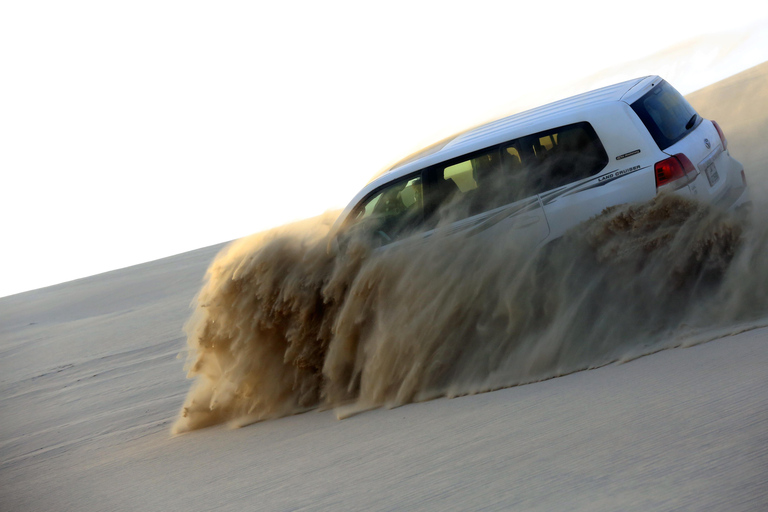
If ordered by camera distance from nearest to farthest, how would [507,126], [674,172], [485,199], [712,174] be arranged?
[674,172], [712,174], [485,199], [507,126]

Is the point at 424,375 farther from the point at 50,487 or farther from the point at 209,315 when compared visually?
the point at 50,487

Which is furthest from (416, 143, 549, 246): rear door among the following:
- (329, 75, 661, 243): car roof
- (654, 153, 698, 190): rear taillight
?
(654, 153, 698, 190): rear taillight

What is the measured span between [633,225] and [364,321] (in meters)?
2.31

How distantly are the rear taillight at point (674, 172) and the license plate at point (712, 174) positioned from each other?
0.95 feet

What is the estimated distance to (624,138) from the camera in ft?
17.1

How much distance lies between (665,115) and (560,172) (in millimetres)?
954

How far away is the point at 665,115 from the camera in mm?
5395

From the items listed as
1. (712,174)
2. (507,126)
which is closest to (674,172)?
(712,174)

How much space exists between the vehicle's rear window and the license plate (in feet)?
1.09

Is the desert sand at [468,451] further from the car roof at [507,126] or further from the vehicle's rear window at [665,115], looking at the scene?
the car roof at [507,126]

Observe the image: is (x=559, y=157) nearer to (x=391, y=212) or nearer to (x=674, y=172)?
(x=674, y=172)

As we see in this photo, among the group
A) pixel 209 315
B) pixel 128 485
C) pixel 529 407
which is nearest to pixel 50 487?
pixel 128 485

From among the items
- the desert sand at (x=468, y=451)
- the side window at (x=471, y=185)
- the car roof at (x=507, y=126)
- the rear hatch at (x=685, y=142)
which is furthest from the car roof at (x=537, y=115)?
the desert sand at (x=468, y=451)

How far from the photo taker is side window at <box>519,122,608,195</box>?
5328 mm
